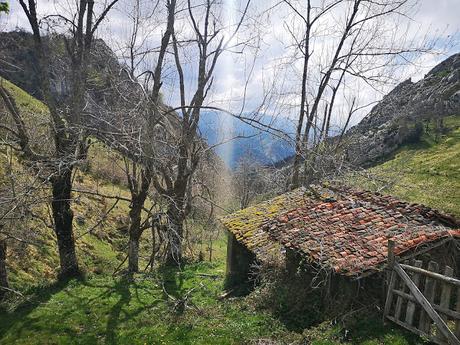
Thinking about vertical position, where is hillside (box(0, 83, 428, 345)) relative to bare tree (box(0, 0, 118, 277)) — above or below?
below

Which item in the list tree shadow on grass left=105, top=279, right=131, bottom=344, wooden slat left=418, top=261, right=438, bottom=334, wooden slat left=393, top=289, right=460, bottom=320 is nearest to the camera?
wooden slat left=393, top=289, right=460, bottom=320

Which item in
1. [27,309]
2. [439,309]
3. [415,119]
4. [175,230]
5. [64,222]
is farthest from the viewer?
[415,119]

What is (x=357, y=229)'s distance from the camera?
39.2 ft

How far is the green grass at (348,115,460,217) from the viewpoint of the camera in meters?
8.88

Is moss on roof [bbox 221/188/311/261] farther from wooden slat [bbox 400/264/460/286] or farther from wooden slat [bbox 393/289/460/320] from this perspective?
wooden slat [bbox 400/264/460/286]

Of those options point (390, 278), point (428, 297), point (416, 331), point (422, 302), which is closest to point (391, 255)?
point (390, 278)

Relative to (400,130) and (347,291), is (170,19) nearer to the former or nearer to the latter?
(347,291)

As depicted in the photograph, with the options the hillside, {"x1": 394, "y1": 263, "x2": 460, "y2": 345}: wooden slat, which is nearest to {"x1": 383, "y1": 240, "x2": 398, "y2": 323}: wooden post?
{"x1": 394, "y1": 263, "x2": 460, "y2": 345}: wooden slat

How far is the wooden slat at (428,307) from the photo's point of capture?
7.36 metres

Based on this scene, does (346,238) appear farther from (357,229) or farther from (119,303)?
(119,303)

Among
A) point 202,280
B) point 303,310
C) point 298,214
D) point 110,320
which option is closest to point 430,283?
point 303,310

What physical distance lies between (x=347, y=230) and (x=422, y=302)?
13.5 ft

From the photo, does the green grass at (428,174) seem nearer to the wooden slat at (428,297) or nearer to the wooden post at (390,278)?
the wooden post at (390,278)

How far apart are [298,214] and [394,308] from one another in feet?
18.7
